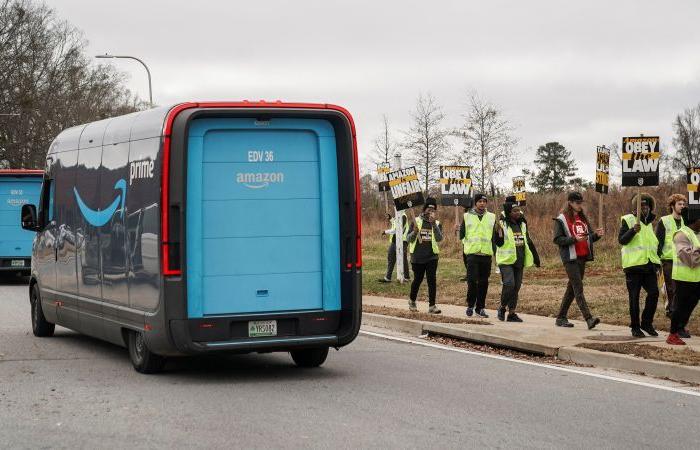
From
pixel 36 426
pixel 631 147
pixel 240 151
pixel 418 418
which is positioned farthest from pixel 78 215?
pixel 631 147

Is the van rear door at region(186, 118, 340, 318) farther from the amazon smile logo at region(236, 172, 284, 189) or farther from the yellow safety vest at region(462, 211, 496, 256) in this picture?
the yellow safety vest at region(462, 211, 496, 256)

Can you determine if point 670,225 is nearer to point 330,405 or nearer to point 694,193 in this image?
point 694,193

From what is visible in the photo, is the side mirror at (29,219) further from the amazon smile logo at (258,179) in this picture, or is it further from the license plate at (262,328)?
the license plate at (262,328)

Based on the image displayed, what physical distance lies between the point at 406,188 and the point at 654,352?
39.5ft

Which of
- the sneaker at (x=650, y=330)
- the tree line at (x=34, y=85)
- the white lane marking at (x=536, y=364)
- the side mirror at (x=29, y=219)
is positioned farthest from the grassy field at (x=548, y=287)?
the tree line at (x=34, y=85)

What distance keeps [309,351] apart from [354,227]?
155 cm

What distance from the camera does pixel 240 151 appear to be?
1153cm

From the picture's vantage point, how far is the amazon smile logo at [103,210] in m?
12.3

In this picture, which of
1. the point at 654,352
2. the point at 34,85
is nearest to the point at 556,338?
the point at 654,352

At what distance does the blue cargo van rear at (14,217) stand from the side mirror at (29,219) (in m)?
15.0

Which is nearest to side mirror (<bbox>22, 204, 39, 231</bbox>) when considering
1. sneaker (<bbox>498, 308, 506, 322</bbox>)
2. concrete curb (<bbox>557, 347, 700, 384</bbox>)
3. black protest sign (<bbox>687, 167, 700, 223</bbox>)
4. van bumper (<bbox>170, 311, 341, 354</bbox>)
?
van bumper (<bbox>170, 311, 341, 354</bbox>)

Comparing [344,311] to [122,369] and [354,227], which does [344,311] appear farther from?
[122,369]

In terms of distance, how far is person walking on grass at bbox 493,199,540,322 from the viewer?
17.6m

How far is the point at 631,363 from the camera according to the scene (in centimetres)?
1260
